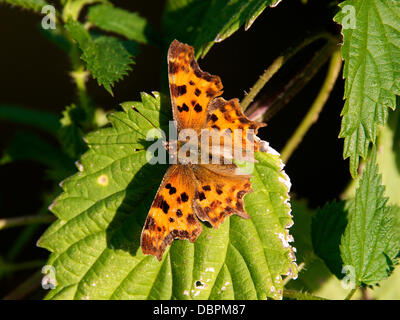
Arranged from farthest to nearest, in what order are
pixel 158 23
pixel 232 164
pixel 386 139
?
1. pixel 158 23
2. pixel 386 139
3. pixel 232 164

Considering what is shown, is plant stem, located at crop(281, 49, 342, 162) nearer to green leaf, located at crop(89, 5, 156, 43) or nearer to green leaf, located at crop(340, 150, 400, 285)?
green leaf, located at crop(340, 150, 400, 285)

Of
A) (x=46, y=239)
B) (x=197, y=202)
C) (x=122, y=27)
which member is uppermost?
(x=122, y=27)

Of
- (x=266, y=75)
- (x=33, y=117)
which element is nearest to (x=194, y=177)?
(x=266, y=75)

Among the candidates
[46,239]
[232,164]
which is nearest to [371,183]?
[232,164]

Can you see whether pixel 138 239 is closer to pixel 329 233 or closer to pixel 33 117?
→ pixel 329 233

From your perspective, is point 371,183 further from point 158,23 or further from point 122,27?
A: point 158,23

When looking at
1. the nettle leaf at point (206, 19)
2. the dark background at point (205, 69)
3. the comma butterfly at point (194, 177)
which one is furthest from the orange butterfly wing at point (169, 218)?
the dark background at point (205, 69)
